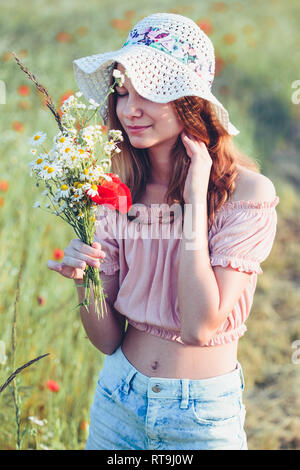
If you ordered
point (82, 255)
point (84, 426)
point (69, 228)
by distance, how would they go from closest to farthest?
point (82, 255)
point (84, 426)
point (69, 228)

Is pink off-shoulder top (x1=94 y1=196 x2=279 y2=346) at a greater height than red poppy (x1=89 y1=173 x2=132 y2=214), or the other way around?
Result: red poppy (x1=89 y1=173 x2=132 y2=214)

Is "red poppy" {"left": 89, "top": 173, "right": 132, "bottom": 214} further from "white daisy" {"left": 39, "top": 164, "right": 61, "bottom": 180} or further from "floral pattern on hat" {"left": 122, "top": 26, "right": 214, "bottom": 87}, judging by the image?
"floral pattern on hat" {"left": 122, "top": 26, "right": 214, "bottom": 87}

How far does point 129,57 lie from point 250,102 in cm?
510

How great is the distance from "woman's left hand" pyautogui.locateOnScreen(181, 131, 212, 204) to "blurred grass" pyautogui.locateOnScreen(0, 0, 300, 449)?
2.77ft

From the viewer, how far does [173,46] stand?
166 centimetres

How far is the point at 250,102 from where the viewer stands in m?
6.45

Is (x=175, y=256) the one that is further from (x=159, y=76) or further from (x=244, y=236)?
(x=159, y=76)

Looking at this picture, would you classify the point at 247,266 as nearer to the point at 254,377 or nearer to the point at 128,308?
the point at 128,308

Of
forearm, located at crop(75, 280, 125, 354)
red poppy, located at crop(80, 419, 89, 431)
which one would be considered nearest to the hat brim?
forearm, located at crop(75, 280, 125, 354)

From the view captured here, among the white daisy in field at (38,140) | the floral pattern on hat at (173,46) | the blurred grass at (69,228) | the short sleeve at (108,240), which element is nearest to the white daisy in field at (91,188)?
the white daisy in field at (38,140)

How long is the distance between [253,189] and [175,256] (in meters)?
0.32

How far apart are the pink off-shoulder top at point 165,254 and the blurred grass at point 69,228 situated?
720 mm

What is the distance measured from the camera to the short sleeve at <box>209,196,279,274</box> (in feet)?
5.08

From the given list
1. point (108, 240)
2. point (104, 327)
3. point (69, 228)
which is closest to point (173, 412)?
point (104, 327)
